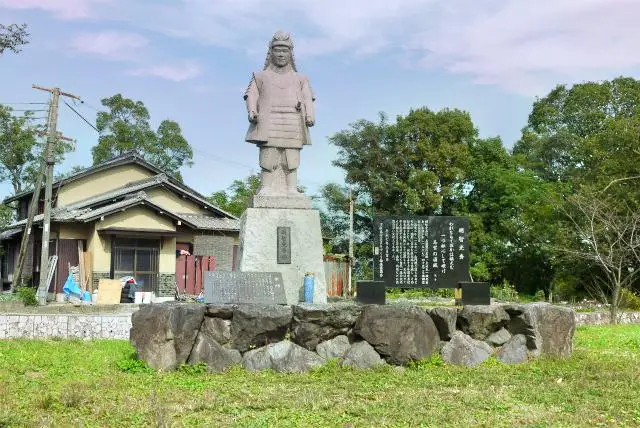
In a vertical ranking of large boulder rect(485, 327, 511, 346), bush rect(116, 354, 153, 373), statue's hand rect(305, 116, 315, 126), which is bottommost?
bush rect(116, 354, 153, 373)

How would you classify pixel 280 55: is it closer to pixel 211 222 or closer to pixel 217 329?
pixel 217 329

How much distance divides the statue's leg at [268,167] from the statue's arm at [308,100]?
0.84 meters

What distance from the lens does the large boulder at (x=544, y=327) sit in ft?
31.7

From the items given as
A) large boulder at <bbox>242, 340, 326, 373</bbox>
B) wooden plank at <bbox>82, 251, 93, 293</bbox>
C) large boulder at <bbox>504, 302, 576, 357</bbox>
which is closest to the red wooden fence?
wooden plank at <bbox>82, 251, 93, 293</bbox>

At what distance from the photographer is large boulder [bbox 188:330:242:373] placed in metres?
9.00

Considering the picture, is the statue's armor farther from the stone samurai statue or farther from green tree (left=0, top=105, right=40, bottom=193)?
green tree (left=0, top=105, right=40, bottom=193)

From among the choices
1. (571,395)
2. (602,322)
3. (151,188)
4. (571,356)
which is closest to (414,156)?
(151,188)

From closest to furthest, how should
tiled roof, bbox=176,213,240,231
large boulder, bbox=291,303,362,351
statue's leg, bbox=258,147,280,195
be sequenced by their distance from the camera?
large boulder, bbox=291,303,362,351 → statue's leg, bbox=258,147,280,195 → tiled roof, bbox=176,213,240,231

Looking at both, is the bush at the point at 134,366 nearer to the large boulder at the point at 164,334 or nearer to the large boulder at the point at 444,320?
the large boulder at the point at 164,334

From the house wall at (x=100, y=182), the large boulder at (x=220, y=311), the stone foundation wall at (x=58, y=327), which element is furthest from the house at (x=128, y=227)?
the large boulder at (x=220, y=311)

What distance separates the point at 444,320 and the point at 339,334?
4.77ft

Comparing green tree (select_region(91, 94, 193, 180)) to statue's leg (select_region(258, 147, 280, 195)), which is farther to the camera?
green tree (select_region(91, 94, 193, 180))

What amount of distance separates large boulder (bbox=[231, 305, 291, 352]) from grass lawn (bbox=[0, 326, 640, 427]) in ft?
1.99

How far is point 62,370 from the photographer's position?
9.11 metres
